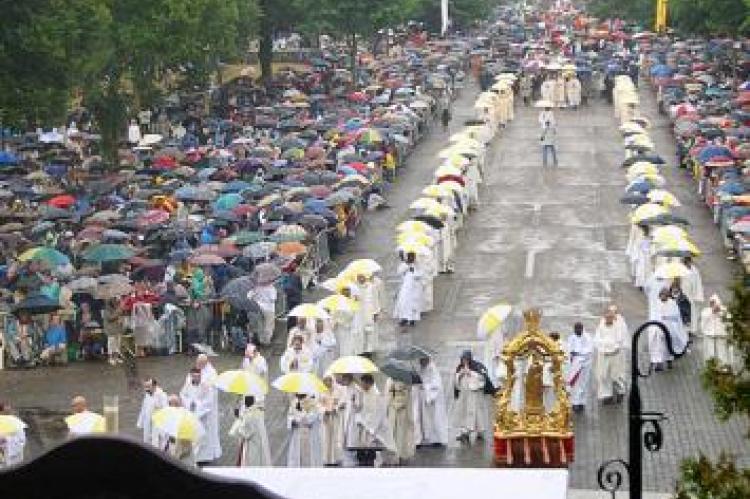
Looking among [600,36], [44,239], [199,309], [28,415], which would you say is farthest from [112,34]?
[600,36]

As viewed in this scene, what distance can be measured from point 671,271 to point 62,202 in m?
14.5

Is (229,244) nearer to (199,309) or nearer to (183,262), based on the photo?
(183,262)

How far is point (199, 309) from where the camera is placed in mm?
24562

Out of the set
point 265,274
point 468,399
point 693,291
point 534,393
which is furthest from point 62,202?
point 534,393

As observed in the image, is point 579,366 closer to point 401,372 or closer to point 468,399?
point 468,399

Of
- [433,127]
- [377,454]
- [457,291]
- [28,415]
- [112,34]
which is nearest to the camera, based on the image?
[377,454]

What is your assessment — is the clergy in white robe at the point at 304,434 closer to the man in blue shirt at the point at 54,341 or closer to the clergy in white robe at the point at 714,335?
the clergy in white robe at the point at 714,335

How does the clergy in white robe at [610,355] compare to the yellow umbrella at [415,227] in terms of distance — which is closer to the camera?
the clergy in white robe at [610,355]

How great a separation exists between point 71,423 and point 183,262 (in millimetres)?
9950

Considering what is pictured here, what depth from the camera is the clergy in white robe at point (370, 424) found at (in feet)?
59.3

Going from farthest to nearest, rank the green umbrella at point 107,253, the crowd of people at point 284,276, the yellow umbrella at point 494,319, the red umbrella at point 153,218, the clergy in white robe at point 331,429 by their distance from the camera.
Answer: the red umbrella at point 153,218 < the green umbrella at point 107,253 < the yellow umbrella at point 494,319 < the crowd of people at point 284,276 < the clergy in white robe at point 331,429

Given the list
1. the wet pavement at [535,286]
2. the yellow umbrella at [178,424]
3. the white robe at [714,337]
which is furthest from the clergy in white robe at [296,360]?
the white robe at [714,337]

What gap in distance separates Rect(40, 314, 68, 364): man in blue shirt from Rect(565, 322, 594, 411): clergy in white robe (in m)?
8.01

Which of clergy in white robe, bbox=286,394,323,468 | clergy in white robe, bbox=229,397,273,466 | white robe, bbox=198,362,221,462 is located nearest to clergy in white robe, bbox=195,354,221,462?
white robe, bbox=198,362,221,462
